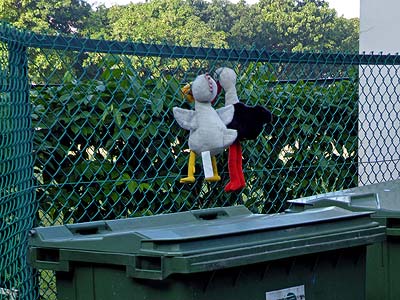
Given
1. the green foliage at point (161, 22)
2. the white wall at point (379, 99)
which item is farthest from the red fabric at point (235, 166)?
the green foliage at point (161, 22)

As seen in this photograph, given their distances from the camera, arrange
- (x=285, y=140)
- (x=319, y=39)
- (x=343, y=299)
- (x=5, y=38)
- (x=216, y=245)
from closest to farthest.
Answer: (x=216, y=245) < (x=343, y=299) < (x=5, y=38) < (x=285, y=140) < (x=319, y=39)

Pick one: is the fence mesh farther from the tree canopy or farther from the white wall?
the tree canopy

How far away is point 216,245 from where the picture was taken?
8.69 ft

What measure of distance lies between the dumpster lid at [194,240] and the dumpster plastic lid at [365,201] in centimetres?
46

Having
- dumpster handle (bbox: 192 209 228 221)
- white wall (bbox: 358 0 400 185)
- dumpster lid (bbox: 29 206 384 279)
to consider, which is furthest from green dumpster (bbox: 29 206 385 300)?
white wall (bbox: 358 0 400 185)

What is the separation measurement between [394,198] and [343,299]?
929 mm

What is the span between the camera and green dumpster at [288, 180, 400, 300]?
11.9 feet

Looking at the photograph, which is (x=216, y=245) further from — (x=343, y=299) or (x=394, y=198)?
(x=394, y=198)

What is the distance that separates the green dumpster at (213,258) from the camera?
2600mm

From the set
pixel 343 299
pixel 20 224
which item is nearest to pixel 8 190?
pixel 20 224

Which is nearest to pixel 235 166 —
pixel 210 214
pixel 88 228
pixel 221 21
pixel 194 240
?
pixel 210 214

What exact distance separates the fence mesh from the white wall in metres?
0.09

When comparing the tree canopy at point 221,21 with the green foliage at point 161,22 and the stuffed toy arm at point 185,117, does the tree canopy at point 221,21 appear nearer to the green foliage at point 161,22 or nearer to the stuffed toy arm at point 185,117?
the green foliage at point 161,22

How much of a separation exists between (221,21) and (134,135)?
64.6 metres
